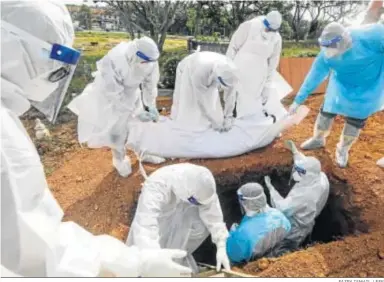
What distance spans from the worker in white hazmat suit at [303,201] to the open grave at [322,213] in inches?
10.5

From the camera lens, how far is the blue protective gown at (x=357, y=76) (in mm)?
3812

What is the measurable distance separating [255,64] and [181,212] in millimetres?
2195

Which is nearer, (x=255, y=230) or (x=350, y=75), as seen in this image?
(x=255, y=230)

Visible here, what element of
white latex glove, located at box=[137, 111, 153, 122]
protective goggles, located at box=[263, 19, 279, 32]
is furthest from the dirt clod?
protective goggles, located at box=[263, 19, 279, 32]

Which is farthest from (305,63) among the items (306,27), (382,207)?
(306,27)

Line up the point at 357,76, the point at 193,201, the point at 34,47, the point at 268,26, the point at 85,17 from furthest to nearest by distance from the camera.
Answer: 1. the point at 85,17
2. the point at 268,26
3. the point at 357,76
4. the point at 193,201
5. the point at 34,47

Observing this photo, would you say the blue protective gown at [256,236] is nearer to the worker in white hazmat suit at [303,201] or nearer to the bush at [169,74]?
the worker in white hazmat suit at [303,201]

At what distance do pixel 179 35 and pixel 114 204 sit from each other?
10558mm

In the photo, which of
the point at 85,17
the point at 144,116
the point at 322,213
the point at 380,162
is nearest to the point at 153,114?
the point at 144,116

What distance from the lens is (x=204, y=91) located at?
417 centimetres

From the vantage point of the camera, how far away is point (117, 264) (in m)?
1.61

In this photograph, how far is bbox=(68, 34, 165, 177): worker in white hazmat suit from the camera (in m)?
3.74

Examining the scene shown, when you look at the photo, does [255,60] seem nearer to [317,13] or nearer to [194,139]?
[194,139]

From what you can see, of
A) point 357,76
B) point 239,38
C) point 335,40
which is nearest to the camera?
point 335,40
